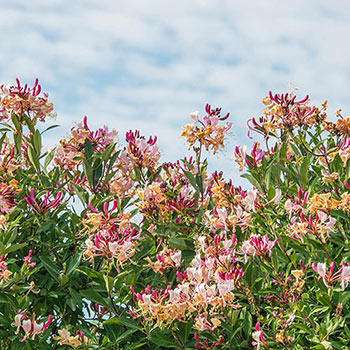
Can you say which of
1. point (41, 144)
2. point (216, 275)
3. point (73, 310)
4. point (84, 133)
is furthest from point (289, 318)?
point (41, 144)

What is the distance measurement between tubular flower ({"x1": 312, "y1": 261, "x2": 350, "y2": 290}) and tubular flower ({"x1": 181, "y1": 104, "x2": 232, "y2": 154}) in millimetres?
1248

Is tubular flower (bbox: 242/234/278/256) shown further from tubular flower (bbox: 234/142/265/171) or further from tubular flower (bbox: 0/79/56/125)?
tubular flower (bbox: 0/79/56/125)

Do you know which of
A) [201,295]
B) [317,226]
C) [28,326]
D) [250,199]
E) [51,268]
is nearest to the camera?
[201,295]

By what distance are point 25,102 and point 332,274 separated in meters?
2.67

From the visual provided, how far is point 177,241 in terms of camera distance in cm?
395

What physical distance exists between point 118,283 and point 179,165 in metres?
1.31

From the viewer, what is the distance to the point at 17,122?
184 inches

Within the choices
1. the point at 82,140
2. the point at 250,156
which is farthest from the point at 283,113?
the point at 82,140

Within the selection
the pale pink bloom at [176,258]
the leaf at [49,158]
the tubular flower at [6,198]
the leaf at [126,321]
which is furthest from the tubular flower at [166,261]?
the leaf at [49,158]

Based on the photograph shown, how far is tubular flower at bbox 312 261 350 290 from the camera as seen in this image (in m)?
3.23

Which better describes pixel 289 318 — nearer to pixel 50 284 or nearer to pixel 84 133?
pixel 50 284

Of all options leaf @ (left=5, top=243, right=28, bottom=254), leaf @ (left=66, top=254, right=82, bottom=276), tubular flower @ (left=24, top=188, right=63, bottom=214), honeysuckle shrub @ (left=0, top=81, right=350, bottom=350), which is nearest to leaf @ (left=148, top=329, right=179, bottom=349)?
honeysuckle shrub @ (left=0, top=81, right=350, bottom=350)

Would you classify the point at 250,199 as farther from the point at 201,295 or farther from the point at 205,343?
the point at 205,343

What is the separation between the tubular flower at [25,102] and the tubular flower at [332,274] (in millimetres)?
2507
